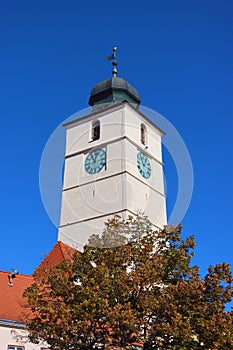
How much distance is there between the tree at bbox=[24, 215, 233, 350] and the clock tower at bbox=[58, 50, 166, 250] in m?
16.3

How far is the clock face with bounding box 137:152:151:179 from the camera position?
38938 mm

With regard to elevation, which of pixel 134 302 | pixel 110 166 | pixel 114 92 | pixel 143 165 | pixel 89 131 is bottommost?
pixel 134 302

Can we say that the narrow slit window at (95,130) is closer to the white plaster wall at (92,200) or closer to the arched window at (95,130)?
the arched window at (95,130)

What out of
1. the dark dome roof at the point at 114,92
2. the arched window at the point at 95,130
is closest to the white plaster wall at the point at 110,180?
the arched window at the point at 95,130

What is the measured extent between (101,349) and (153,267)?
10.7ft

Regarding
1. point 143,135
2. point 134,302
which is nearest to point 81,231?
point 143,135

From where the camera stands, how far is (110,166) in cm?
3775

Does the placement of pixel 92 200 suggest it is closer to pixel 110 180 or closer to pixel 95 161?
pixel 110 180

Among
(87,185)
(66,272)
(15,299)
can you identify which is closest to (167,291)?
(66,272)

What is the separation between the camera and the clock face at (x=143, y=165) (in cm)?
3894

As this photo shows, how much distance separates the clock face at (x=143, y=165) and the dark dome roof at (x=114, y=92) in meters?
5.38

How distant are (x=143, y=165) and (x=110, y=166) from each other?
3.19 meters

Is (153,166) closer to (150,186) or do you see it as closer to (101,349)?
(150,186)

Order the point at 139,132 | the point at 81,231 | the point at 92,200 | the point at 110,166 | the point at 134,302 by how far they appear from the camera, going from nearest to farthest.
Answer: the point at 134,302 → the point at 81,231 → the point at 110,166 → the point at 92,200 → the point at 139,132
